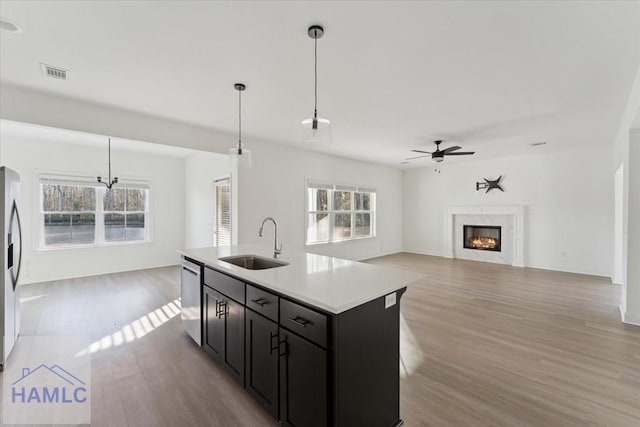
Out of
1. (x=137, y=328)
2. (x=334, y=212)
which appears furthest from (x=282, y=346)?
(x=334, y=212)

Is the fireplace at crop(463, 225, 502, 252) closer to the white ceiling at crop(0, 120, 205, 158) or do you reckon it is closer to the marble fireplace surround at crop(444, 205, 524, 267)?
the marble fireplace surround at crop(444, 205, 524, 267)

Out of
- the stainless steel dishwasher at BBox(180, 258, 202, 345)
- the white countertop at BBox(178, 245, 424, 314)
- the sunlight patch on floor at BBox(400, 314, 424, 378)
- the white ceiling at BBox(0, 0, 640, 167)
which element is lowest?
the sunlight patch on floor at BBox(400, 314, 424, 378)

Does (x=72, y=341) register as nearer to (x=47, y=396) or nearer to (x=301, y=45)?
(x=47, y=396)

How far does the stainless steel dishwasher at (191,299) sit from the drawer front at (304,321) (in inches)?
53.2

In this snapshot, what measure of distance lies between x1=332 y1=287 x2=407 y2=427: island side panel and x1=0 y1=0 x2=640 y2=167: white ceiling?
6.29 feet

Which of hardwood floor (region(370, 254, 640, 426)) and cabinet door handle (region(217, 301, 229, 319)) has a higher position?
cabinet door handle (region(217, 301, 229, 319))

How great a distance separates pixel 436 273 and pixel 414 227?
2.91 metres

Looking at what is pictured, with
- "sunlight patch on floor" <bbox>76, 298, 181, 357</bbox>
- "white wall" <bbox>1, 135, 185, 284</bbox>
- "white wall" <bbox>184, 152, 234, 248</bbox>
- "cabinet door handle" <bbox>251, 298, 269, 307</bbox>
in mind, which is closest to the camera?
"cabinet door handle" <bbox>251, 298, 269, 307</bbox>

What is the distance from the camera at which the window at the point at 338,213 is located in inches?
251

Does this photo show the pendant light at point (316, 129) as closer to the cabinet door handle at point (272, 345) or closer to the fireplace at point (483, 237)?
the cabinet door handle at point (272, 345)

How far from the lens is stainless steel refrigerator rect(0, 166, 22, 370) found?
2.51 meters

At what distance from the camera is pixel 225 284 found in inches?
89.6

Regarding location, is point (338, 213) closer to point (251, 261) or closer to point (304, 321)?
point (251, 261)

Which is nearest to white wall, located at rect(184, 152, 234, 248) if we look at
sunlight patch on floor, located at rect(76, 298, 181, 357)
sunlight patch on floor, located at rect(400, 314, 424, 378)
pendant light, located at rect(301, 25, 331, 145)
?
sunlight patch on floor, located at rect(76, 298, 181, 357)
